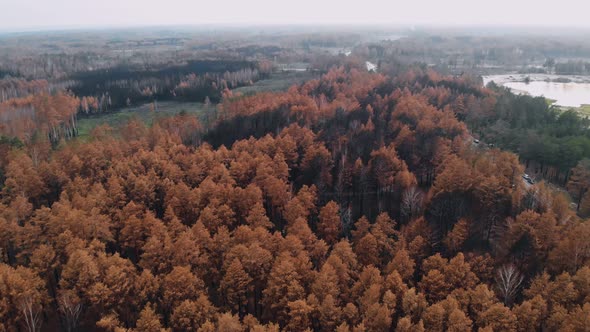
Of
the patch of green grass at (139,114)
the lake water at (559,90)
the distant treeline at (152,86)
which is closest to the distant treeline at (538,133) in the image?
the lake water at (559,90)

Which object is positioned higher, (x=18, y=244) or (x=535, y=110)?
(x=535, y=110)

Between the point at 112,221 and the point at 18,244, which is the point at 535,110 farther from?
the point at 18,244

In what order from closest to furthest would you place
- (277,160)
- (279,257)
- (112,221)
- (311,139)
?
(279,257) → (112,221) → (277,160) → (311,139)

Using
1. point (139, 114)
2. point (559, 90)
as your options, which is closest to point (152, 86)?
point (139, 114)

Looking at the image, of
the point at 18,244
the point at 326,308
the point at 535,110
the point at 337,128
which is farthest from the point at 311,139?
the point at 535,110

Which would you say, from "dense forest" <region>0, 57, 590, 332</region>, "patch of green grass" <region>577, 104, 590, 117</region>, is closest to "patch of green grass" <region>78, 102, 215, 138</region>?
"dense forest" <region>0, 57, 590, 332</region>

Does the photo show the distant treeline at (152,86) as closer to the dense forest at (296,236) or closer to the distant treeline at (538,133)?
the dense forest at (296,236)

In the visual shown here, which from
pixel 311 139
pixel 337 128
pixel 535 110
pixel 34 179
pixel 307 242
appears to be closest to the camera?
pixel 307 242

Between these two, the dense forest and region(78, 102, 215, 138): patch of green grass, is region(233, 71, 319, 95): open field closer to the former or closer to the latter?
region(78, 102, 215, 138): patch of green grass
